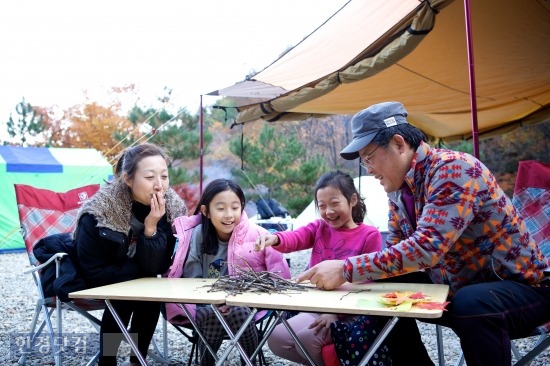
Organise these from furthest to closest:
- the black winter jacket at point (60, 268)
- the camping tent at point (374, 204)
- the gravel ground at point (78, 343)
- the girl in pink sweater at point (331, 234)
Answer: the camping tent at point (374, 204) < the gravel ground at point (78, 343) < the black winter jacket at point (60, 268) < the girl in pink sweater at point (331, 234)

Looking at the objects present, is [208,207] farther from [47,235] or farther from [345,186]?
[47,235]

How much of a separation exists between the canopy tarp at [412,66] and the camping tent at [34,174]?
15.8 ft

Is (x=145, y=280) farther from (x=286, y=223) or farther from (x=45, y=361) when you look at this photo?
(x=286, y=223)

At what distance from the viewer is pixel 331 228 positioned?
7.07 feet

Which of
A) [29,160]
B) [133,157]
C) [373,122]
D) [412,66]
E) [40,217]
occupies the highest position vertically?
[412,66]

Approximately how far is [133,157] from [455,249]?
49.4 inches

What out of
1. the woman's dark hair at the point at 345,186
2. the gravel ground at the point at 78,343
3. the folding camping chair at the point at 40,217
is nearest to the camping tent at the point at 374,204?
the gravel ground at the point at 78,343

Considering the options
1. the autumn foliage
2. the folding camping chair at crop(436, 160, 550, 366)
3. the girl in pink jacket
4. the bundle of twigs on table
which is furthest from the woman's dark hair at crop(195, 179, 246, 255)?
the autumn foliage

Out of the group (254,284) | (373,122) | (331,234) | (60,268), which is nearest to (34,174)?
(60,268)

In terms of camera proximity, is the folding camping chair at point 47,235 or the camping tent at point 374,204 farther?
the camping tent at point 374,204

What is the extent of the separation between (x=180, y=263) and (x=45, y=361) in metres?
1.03

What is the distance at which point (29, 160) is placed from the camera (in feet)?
30.1

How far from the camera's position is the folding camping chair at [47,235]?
2.28 meters

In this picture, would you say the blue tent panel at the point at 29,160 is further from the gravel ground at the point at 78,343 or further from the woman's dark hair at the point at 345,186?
the woman's dark hair at the point at 345,186
